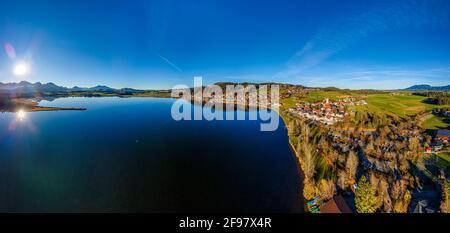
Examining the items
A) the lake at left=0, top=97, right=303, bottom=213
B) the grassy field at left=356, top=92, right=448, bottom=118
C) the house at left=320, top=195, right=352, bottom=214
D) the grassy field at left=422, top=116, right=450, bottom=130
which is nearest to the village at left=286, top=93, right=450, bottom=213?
the house at left=320, top=195, right=352, bottom=214

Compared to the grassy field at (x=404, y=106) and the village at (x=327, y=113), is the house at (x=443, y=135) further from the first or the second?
the village at (x=327, y=113)

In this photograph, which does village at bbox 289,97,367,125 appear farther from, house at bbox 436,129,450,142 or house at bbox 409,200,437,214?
house at bbox 409,200,437,214

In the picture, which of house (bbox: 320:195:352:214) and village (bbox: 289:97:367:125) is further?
village (bbox: 289:97:367:125)

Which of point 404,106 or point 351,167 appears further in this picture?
point 404,106

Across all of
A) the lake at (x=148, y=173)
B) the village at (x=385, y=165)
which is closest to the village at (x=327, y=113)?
the village at (x=385, y=165)

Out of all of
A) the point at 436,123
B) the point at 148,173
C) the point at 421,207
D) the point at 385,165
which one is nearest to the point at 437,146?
the point at 436,123

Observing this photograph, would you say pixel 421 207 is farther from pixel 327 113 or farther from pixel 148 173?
pixel 327 113
